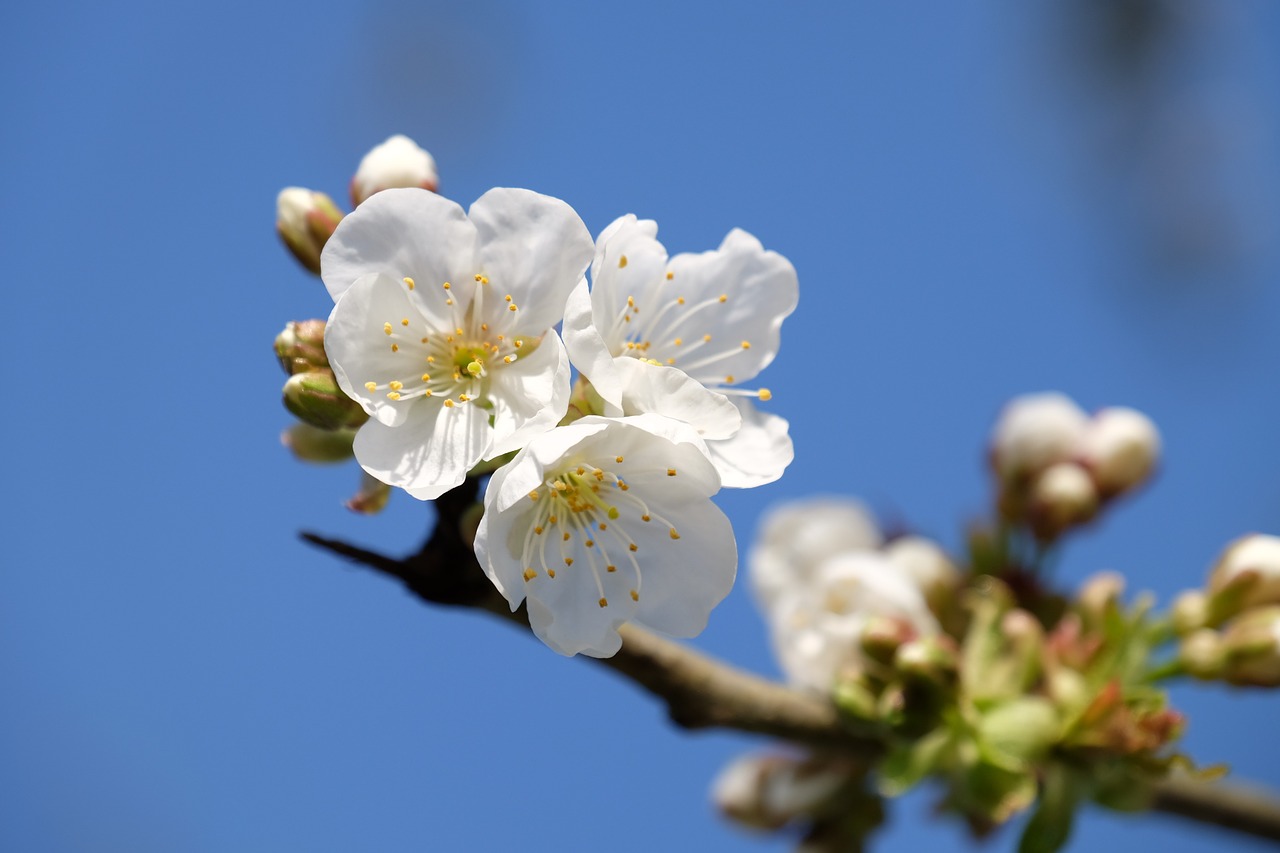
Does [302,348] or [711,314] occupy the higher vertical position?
[711,314]

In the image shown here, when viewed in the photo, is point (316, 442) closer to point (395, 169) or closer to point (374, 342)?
point (374, 342)

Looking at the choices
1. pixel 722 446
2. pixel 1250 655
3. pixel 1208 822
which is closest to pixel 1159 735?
pixel 1250 655

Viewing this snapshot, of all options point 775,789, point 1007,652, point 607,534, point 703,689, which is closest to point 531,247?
point 607,534

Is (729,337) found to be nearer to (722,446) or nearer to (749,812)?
(722,446)

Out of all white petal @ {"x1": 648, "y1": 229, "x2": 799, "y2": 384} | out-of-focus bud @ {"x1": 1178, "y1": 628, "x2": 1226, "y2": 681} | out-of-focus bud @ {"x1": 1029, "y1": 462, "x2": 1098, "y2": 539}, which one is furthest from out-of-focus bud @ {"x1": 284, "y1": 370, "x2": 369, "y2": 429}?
out-of-focus bud @ {"x1": 1029, "y1": 462, "x2": 1098, "y2": 539}

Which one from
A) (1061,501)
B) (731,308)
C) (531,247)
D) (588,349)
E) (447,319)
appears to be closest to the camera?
(588,349)

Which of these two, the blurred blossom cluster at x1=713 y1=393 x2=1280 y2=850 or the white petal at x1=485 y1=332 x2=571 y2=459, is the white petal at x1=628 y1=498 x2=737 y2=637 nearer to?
the white petal at x1=485 y1=332 x2=571 y2=459

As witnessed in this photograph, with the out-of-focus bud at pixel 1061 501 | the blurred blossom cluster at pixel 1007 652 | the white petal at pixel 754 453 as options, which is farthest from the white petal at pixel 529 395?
the out-of-focus bud at pixel 1061 501
